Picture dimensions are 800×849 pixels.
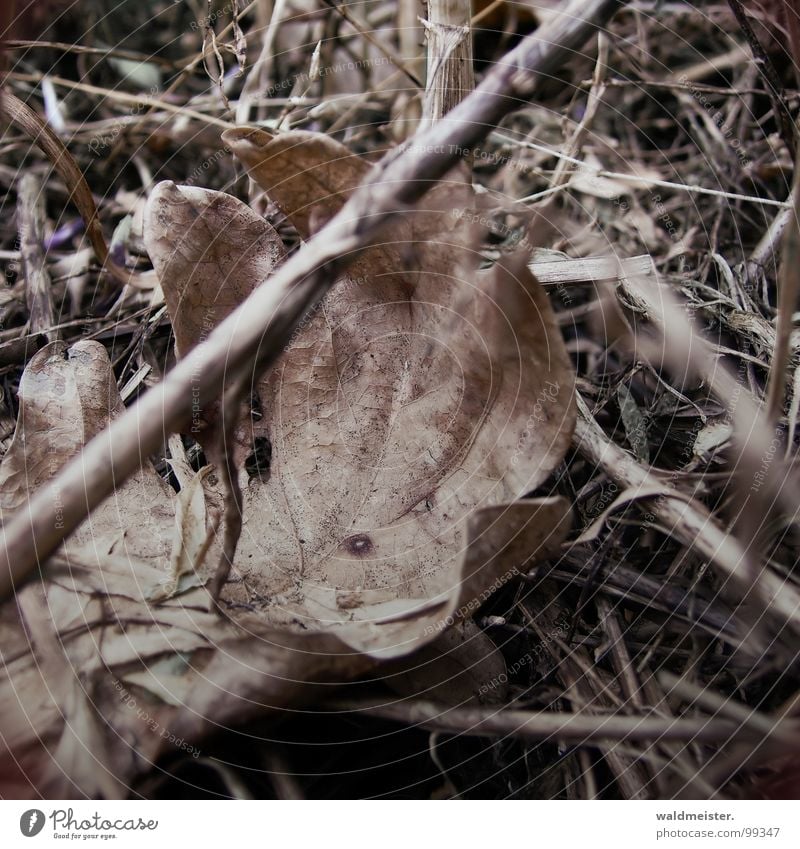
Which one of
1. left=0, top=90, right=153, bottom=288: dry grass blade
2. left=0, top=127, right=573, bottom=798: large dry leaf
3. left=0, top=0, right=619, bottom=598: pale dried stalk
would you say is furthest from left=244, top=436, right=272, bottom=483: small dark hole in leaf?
left=0, top=90, right=153, bottom=288: dry grass blade

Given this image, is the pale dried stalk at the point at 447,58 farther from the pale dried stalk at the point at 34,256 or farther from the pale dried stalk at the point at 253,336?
the pale dried stalk at the point at 34,256

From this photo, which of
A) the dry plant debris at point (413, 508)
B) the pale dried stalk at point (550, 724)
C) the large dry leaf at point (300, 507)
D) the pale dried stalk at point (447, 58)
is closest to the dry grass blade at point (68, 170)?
the dry plant debris at point (413, 508)

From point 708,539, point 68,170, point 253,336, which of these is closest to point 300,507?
point 253,336

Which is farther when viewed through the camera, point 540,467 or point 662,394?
point 662,394

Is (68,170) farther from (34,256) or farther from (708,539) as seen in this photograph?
(708,539)
